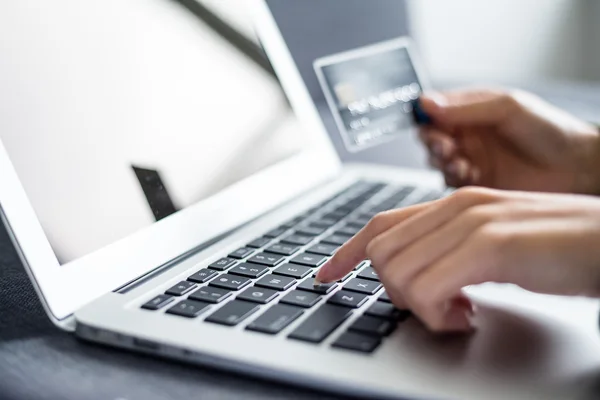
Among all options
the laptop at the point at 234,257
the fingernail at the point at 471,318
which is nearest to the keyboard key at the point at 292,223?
the laptop at the point at 234,257

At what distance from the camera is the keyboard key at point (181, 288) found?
1.38ft

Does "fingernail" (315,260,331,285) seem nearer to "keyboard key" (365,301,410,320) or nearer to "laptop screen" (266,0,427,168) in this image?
"keyboard key" (365,301,410,320)

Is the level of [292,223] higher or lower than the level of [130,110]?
lower

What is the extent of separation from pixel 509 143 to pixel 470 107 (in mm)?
62

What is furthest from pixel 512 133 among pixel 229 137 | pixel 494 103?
pixel 229 137

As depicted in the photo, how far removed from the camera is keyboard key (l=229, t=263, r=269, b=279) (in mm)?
446

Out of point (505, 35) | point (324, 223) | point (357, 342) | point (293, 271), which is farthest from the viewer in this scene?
point (505, 35)

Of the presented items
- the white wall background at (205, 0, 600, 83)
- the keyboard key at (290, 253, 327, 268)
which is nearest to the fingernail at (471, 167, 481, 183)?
the keyboard key at (290, 253, 327, 268)

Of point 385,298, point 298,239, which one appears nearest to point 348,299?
point 385,298

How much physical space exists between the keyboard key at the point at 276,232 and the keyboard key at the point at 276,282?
3.5 inches

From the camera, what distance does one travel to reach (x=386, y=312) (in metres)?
0.39

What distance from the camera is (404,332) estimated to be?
36 centimetres

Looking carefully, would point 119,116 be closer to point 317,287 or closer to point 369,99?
point 317,287

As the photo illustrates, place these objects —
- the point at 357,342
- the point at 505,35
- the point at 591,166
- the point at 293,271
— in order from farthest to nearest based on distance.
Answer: the point at 505,35 < the point at 591,166 < the point at 293,271 < the point at 357,342
